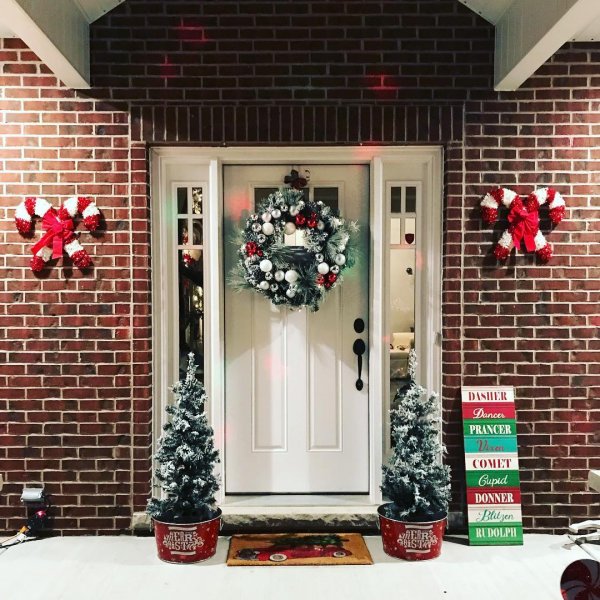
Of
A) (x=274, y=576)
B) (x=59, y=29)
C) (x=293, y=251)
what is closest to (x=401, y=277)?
(x=293, y=251)

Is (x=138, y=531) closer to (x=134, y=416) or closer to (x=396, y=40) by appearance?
(x=134, y=416)

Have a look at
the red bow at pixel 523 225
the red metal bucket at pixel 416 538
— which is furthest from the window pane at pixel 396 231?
the red metal bucket at pixel 416 538

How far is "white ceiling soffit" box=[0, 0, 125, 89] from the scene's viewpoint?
3.06 metres

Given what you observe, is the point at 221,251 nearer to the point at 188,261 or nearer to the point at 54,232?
the point at 188,261

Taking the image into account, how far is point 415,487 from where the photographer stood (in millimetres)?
3529

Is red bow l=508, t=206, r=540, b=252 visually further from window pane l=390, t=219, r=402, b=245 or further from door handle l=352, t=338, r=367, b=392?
door handle l=352, t=338, r=367, b=392

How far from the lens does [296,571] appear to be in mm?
3463

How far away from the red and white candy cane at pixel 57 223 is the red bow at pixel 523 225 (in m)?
2.58

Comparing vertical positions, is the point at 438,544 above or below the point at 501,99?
below

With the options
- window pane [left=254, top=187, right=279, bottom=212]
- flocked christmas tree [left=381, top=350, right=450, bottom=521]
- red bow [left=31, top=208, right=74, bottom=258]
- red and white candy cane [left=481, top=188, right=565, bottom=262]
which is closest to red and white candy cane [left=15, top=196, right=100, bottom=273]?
red bow [left=31, top=208, right=74, bottom=258]

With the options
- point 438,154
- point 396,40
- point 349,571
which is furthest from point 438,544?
point 396,40

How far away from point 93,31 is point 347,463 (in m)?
3.20

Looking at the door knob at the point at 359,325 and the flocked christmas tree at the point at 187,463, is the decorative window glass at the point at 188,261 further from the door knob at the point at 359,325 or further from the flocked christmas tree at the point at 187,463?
the door knob at the point at 359,325

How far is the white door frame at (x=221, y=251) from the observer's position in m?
4.02
